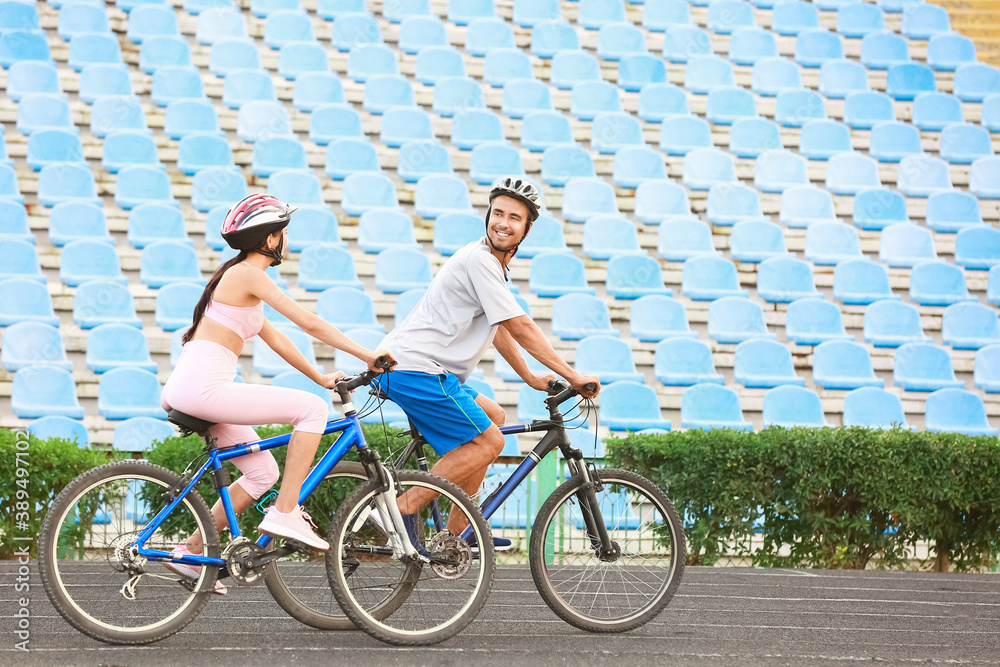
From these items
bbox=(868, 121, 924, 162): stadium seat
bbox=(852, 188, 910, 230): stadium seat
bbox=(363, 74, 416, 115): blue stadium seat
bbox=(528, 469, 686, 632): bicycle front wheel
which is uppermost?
bbox=(363, 74, 416, 115): blue stadium seat

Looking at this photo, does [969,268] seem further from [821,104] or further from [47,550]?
[47,550]

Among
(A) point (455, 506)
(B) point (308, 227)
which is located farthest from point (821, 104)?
(A) point (455, 506)

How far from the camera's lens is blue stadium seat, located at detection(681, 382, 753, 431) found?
26.2 feet

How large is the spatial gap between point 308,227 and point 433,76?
10.4 feet

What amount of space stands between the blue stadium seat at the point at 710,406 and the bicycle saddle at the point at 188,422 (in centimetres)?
538

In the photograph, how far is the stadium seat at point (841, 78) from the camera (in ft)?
39.1

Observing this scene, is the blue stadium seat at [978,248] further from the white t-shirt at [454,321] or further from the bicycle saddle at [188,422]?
the bicycle saddle at [188,422]

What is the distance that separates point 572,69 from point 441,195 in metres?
3.07

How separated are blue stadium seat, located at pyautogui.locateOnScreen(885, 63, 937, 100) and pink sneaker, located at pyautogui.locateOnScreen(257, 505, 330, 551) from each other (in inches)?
442

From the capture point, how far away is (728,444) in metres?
5.75

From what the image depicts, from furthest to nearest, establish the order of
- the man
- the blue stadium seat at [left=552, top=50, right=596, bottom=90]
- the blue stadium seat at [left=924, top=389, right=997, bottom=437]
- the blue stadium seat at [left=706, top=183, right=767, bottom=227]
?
the blue stadium seat at [left=552, top=50, right=596, bottom=90] → the blue stadium seat at [left=706, top=183, right=767, bottom=227] → the blue stadium seat at [left=924, top=389, right=997, bottom=437] → the man

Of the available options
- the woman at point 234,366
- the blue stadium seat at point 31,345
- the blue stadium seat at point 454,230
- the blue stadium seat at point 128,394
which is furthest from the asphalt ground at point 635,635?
the blue stadium seat at point 454,230

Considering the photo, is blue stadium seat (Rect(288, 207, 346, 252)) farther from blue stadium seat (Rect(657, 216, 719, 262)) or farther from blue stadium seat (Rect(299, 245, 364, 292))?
blue stadium seat (Rect(657, 216, 719, 262))

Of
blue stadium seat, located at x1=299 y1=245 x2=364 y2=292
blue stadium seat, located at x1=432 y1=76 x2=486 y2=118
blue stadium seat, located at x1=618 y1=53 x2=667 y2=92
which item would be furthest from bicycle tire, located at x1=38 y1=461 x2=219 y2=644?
blue stadium seat, located at x1=618 y1=53 x2=667 y2=92
